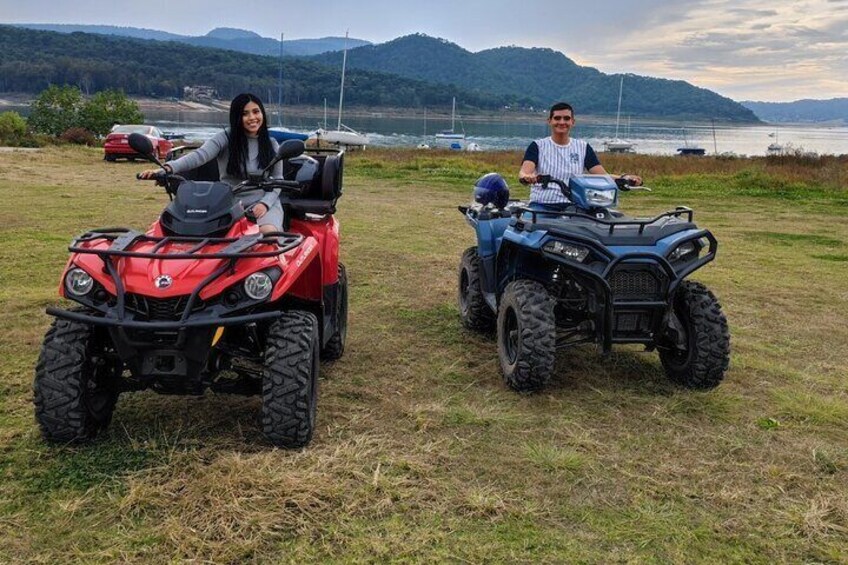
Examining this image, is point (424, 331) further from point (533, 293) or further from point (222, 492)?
point (222, 492)

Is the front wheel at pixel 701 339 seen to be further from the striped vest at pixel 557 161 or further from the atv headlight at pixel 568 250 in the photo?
the striped vest at pixel 557 161

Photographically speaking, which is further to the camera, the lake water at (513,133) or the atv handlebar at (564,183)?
the lake water at (513,133)

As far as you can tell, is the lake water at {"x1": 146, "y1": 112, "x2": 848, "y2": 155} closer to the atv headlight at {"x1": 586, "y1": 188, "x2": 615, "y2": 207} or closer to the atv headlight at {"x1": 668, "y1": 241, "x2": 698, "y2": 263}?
the atv headlight at {"x1": 586, "y1": 188, "x2": 615, "y2": 207}

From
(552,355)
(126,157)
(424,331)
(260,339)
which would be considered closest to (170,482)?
(260,339)

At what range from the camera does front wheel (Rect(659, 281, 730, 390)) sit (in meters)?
4.19

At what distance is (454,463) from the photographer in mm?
3324

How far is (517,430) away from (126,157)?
20.6 metres

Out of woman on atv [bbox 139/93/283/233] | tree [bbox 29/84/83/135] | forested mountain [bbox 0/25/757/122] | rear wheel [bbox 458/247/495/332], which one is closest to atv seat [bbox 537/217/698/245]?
rear wheel [bbox 458/247/495/332]

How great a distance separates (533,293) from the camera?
419cm

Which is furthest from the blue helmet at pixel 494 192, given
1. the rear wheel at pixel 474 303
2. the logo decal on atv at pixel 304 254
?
the logo decal on atv at pixel 304 254

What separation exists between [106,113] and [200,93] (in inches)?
2562

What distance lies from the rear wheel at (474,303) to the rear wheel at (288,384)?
7.67 feet

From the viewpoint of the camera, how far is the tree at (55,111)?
127 feet

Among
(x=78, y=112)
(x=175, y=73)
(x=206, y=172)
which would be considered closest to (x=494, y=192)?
(x=206, y=172)
